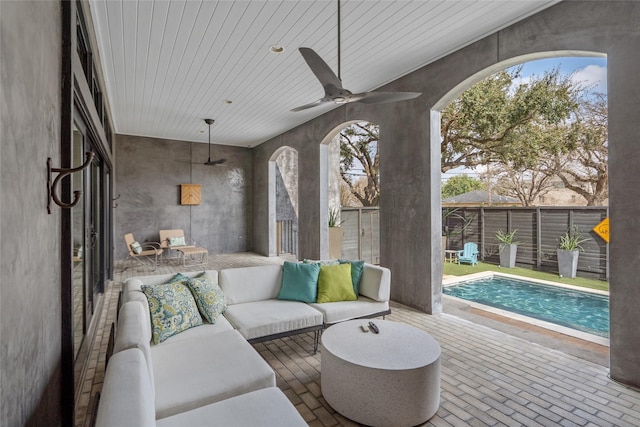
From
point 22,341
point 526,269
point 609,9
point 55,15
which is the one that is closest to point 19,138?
point 22,341

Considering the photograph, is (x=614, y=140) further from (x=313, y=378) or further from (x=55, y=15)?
(x=55, y=15)

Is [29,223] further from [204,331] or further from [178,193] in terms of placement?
[178,193]

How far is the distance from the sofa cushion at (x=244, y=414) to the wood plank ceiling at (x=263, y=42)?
3075 millimetres

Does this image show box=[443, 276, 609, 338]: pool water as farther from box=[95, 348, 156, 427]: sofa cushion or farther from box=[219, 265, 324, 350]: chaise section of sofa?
box=[95, 348, 156, 427]: sofa cushion

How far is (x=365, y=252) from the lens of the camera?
755 centimetres

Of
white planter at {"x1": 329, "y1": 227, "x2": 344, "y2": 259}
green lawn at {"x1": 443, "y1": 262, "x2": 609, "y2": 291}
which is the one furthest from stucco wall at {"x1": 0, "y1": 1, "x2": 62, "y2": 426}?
→ green lawn at {"x1": 443, "y1": 262, "x2": 609, "y2": 291}

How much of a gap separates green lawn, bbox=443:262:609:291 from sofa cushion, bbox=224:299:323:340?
5.37 meters

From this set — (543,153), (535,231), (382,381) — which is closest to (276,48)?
(382,381)

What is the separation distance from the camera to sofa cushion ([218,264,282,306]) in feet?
10.8

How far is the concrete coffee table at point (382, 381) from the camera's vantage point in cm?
203

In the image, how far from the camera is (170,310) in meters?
2.56

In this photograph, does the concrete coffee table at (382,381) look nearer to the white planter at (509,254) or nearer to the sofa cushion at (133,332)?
the sofa cushion at (133,332)

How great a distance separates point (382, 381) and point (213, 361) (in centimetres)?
105

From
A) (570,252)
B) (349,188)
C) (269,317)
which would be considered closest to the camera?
(269,317)
